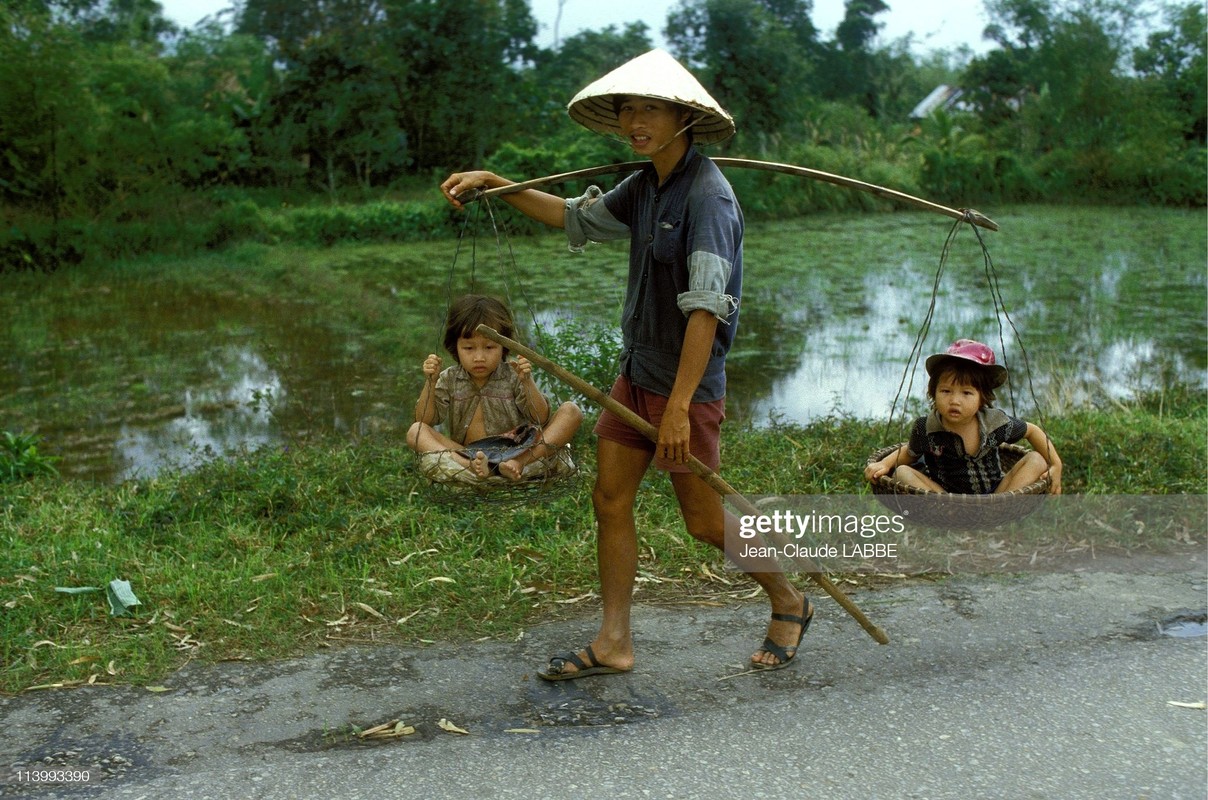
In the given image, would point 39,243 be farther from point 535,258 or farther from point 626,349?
point 626,349

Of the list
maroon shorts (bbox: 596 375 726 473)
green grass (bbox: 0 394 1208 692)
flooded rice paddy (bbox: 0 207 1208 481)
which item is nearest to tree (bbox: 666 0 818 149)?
flooded rice paddy (bbox: 0 207 1208 481)

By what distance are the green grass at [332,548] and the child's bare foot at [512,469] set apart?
0.10 m

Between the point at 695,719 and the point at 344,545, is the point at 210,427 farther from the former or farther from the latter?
the point at 695,719

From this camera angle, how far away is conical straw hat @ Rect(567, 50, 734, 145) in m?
2.84

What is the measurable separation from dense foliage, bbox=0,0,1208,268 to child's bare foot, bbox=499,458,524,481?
1110 cm

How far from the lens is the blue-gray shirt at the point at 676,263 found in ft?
9.39

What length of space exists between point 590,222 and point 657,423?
23.7 inches

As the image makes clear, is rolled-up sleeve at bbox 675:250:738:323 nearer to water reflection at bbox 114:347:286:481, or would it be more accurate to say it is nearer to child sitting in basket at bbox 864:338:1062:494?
child sitting in basket at bbox 864:338:1062:494

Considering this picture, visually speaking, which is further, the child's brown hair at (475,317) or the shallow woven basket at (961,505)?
the child's brown hair at (475,317)

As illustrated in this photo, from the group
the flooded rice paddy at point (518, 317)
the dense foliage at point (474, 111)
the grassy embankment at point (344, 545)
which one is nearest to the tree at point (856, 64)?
the dense foliage at point (474, 111)

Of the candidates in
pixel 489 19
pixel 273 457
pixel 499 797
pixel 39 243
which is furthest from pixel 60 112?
pixel 499 797

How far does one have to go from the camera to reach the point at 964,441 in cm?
373

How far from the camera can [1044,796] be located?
2.59 meters

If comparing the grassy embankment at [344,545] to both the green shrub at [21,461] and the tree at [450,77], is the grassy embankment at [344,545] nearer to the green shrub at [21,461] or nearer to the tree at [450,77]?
the green shrub at [21,461]
